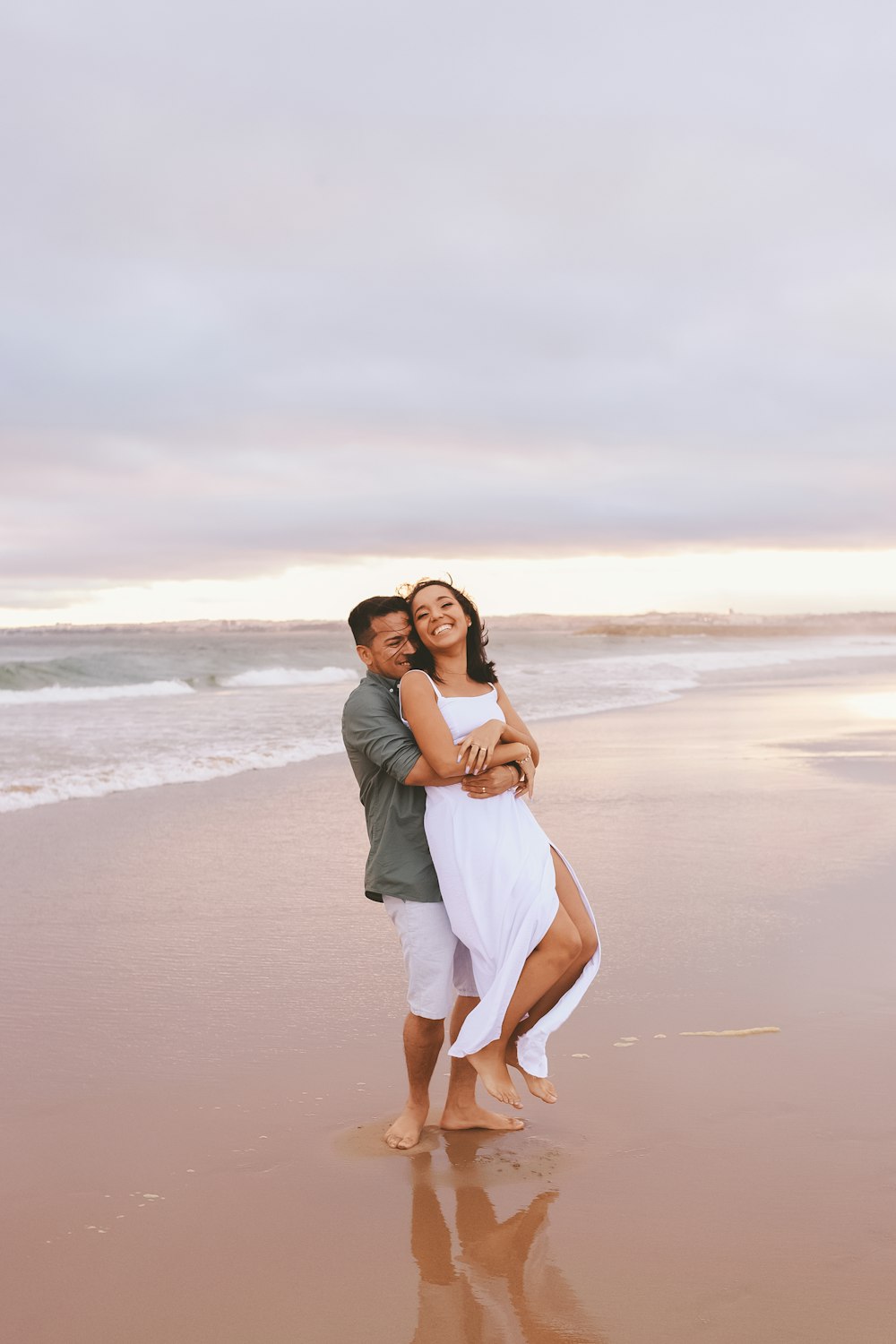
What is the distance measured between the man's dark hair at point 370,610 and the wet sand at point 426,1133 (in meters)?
1.60

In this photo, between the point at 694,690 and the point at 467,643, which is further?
the point at 694,690

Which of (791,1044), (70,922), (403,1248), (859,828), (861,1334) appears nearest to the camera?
(861,1334)

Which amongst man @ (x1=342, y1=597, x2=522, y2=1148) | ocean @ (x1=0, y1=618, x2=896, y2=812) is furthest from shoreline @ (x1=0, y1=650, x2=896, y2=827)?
man @ (x1=342, y1=597, x2=522, y2=1148)

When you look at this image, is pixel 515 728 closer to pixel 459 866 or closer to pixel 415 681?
pixel 415 681

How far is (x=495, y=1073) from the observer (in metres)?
3.48

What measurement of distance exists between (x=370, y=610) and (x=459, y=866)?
91 cm


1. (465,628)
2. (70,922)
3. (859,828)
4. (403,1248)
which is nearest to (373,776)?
(465,628)

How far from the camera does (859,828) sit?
322 inches

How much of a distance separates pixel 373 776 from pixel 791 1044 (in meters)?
1.91

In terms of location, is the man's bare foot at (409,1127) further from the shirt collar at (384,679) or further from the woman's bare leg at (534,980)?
the shirt collar at (384,679)

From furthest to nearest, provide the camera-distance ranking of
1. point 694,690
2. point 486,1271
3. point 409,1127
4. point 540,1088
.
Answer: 1. point 694,690
2. point 409,1127
3. point 540,1088
4. point 486,1271

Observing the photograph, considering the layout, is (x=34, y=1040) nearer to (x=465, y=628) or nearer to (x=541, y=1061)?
(x=541, y=1061)

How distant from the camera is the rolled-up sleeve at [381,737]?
3.53m

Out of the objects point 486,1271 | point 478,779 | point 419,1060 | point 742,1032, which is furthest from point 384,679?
point 742,1032
